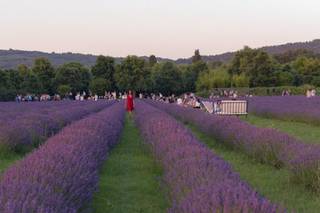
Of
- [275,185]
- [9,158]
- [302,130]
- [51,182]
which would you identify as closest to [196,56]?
[302,130]

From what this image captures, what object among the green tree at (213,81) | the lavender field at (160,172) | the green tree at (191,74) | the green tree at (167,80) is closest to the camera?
the lavender field at (160,172)

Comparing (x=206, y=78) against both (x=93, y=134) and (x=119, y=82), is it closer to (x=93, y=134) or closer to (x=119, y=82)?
(x=119, y=82)

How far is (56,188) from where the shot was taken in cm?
467

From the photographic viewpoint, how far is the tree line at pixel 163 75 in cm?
8275

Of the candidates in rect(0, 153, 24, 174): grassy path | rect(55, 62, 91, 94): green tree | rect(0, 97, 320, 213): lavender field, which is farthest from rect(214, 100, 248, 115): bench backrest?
rect(55, 62, 91, 94): green tree

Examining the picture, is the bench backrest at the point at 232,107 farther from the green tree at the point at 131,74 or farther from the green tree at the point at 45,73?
the green tree at the point at 131,74

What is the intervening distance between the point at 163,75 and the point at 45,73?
17.3 m

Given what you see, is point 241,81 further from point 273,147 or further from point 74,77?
point 273,147

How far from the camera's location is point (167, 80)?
89312mm

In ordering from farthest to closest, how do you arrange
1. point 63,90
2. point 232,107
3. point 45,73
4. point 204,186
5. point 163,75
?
point 163,75 < point 45,73 < point 63,90 < point 232,107 < point 204,186

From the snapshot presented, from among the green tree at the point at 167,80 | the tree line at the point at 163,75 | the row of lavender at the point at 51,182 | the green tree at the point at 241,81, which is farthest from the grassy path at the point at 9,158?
the green tree at the point at 167,80

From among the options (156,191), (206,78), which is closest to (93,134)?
(156,191)

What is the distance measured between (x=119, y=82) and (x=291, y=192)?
82390mm

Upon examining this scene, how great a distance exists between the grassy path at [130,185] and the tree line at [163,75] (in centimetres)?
6504
